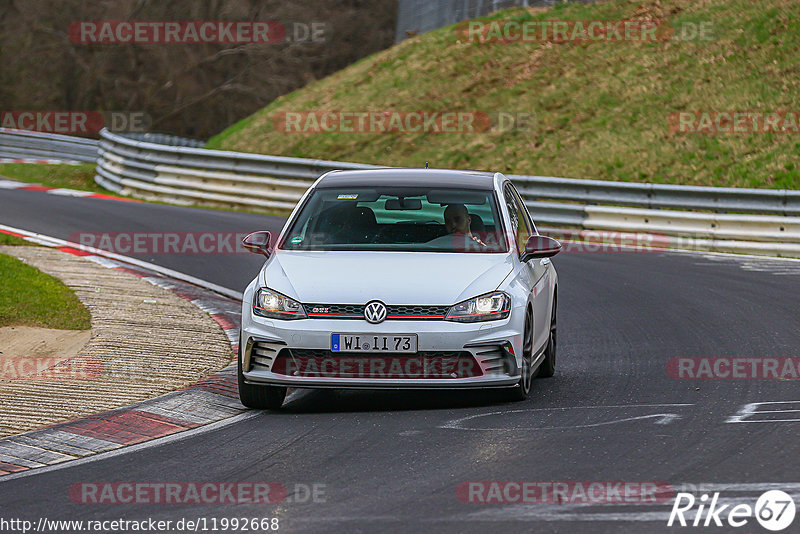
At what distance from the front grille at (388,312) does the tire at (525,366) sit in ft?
2.15

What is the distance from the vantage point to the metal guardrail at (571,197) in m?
19.7

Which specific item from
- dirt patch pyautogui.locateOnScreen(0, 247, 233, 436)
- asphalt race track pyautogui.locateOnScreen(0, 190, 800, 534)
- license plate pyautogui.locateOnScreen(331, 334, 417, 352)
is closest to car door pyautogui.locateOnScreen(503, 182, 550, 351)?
asphalt race track pyautogui.locateOnScreen(0, 190, 800, 534)

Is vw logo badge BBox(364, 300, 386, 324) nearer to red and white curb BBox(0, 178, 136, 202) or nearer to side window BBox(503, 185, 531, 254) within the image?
side window BBox(503, 185, 531, 254)

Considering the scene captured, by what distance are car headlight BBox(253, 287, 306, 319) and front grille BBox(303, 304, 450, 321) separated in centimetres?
8

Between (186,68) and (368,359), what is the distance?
149ft

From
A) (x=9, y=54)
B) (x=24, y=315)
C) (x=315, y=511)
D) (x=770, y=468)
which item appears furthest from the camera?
(x=9, y=54)

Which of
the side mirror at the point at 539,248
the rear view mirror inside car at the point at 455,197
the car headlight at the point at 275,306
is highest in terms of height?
the rear view mirror inside car at the point at 455,197

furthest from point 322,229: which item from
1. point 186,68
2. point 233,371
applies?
point 186,68

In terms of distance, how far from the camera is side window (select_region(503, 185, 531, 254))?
31.0ft

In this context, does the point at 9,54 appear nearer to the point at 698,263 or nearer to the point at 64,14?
the point at 64,14

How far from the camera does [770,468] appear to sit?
254 inches

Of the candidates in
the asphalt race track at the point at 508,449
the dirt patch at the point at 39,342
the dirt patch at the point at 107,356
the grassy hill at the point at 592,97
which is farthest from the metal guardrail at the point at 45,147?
the asphalt race track at the point at 508,449

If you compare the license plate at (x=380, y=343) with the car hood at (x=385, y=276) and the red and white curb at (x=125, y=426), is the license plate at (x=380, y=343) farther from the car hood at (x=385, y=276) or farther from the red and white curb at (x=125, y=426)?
the red and white curb at (x=125, y=426)

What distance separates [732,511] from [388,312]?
119 inches
